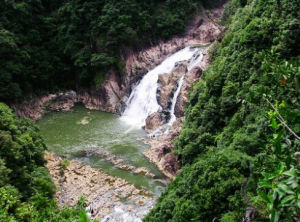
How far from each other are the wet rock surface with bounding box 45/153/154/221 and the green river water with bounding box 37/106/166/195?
59cm

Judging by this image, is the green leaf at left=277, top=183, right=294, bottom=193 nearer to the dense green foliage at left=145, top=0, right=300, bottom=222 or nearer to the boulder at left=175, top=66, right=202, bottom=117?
the dense green foliage at left=145, top=0, right=300, bottom=222

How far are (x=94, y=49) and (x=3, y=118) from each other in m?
15.8

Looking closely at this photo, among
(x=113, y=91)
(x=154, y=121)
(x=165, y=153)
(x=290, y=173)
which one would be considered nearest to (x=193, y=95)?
(x=165, y=153)

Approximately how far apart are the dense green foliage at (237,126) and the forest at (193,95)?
31 mm

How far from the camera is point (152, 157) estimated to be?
18.9 m

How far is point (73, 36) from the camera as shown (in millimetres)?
29781

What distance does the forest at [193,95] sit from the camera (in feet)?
10.6

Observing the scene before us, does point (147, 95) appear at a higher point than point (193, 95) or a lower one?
lower

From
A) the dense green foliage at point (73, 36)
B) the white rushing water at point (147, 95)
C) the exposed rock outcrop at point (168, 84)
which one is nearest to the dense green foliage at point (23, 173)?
the white rushing water at point (147, 95)

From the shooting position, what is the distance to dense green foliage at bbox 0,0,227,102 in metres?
27.4

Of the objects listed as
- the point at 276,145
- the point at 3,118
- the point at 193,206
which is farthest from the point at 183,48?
the point at 276,145

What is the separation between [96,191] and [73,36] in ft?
60.3

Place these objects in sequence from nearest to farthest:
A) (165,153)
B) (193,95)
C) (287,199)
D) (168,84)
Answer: (287,199)
(193,95)
(165,153)
(168,84)

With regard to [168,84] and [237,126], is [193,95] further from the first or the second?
[168,84]
